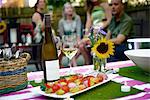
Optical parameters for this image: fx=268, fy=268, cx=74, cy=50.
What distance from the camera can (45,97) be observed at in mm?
973

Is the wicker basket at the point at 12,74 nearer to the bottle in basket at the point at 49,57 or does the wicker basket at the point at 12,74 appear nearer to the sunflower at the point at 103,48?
the bottle in basket at the point at 49,57

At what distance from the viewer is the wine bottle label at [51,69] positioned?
1.11 metres

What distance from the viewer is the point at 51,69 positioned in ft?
3.65

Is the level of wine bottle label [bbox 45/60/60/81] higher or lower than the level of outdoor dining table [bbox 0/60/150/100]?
higher

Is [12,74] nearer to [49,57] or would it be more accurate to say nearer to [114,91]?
[49,57]

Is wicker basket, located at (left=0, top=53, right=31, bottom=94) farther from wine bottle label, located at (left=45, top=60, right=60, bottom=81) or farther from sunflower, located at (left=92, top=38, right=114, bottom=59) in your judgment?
sunflower, located at (left=92, top=38, right=114, bottom=59)

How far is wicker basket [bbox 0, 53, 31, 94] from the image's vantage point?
1021 millimetres

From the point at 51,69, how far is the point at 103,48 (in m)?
0.25

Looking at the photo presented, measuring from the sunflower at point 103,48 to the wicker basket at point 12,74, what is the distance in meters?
0.32

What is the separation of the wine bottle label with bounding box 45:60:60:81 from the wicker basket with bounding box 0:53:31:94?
0.31 feet

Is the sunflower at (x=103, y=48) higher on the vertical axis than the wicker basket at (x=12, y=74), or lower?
higher

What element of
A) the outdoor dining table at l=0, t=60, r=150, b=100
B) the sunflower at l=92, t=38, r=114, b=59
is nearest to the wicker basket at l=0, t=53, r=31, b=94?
the outdoor dining table at l=0, t=60, r=150, b=100

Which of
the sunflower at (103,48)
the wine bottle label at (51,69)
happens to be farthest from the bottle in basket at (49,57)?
the sunflower at (103,48)

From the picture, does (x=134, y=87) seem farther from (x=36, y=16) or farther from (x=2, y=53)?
(x=36, y=16)
